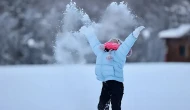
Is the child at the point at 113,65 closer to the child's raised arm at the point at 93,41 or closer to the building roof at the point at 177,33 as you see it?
the child's raised arm at the point at 93,41

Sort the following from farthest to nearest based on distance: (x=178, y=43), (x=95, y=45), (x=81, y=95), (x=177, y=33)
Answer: (x=178, y=43), (x=177, y=33), (x=81, y=95), (x=95, y=45)

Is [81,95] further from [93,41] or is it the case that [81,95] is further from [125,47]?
[125,47]

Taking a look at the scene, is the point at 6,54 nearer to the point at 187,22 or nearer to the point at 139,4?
the point at 139,4

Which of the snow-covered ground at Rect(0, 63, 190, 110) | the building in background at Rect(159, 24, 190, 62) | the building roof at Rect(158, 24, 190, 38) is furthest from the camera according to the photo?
the building in background at Rect(159, 24, 190, 62)

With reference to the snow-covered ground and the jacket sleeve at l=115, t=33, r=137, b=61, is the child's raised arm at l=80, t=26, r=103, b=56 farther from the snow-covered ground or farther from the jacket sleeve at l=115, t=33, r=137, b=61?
the snow-covered ground

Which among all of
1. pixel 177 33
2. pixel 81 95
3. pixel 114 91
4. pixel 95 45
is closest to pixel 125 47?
pixel 95 45

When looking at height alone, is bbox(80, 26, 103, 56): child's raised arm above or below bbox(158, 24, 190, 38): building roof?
below

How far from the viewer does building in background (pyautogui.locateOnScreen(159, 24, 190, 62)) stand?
117 ft

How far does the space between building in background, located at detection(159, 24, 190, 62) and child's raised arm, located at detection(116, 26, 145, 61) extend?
30570 mm

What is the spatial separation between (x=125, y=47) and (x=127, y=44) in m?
0.06

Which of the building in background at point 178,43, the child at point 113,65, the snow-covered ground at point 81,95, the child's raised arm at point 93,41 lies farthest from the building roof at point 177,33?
the child at point 113,65

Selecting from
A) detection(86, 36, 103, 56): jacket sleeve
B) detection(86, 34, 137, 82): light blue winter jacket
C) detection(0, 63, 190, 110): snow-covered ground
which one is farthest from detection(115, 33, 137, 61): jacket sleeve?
detection(0, 63, 190, 110): snow-covered ground

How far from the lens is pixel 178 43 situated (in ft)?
119

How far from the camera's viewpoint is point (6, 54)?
Answer: 36375 mm
